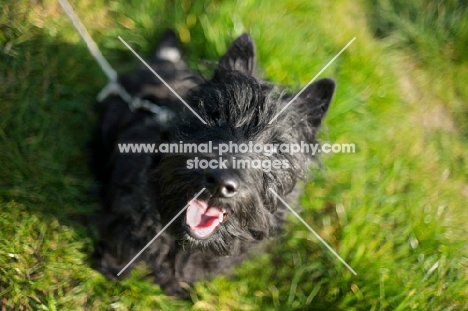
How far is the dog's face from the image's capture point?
2.34m

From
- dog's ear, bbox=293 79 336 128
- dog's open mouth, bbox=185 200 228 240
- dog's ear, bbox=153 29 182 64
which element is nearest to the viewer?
dog's open mouth, bbox=185 200 228 240

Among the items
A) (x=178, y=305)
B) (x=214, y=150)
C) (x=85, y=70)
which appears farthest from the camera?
(x=85, y=70)

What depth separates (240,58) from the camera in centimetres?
286

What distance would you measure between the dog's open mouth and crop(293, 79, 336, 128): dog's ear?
0.85 m

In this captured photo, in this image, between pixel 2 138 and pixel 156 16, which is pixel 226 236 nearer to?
pixel 2 138

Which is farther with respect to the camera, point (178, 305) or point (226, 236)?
point (178, 305)

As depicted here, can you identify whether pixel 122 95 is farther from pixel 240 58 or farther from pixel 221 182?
pixel 221 182

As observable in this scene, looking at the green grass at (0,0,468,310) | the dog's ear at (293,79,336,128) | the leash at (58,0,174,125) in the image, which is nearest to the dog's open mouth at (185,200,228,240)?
the leash at (58,0,174,125)

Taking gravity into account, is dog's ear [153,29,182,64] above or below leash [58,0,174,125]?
above

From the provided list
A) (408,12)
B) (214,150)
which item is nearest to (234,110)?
(214,150)

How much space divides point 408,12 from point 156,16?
10.0 feet

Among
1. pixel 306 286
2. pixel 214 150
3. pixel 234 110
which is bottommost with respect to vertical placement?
pixel 306 286

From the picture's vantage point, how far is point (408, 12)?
5359mm

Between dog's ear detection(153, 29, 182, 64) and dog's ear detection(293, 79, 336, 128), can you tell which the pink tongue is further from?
dog's ear detection(153, 29, 182, 64)
